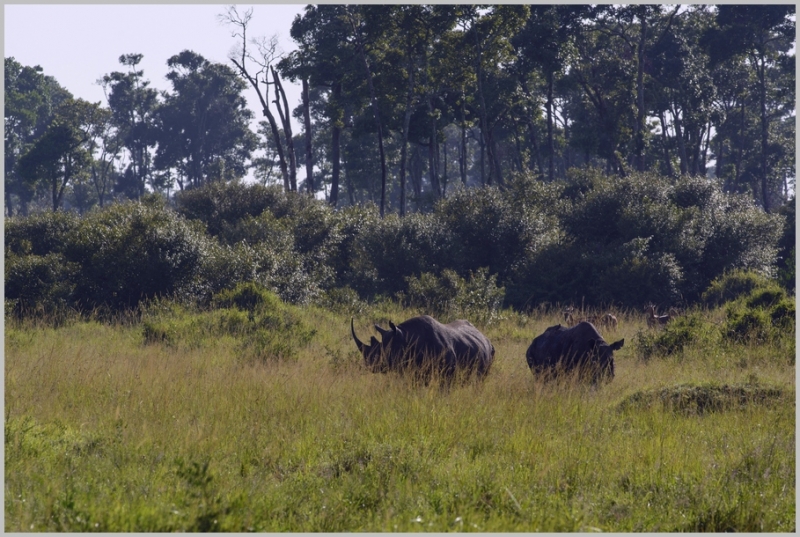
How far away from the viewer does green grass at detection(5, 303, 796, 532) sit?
5.91 meters

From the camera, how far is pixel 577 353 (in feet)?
37.3

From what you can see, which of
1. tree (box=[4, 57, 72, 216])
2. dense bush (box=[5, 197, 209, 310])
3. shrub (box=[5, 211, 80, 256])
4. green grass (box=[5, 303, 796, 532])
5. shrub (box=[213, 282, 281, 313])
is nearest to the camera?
green grass (box=[5, 303, 796, 532])

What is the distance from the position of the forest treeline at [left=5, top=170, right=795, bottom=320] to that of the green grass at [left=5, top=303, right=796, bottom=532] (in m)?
9.59

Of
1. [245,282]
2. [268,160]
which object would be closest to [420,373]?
[245,282]

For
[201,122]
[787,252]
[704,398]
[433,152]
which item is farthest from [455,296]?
[201,122]

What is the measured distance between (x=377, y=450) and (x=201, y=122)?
6455 cm

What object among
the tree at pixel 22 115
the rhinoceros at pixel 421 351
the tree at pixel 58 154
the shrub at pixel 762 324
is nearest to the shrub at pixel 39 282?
the rhinoceros at pixel 421 351

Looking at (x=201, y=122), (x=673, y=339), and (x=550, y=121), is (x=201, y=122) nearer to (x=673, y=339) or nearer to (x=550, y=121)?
(x=550, y=121)

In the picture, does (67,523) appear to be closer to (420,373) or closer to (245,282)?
(420,373)

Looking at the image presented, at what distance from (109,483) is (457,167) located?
74.0 metres

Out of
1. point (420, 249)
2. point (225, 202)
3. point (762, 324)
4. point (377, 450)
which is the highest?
point (225, 202)

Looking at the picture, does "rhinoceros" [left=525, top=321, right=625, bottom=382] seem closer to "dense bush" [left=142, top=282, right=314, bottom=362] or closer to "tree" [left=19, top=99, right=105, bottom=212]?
"dense bush" [left=142, top=282, right=314, bottom=362]

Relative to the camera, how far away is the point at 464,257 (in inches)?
1069

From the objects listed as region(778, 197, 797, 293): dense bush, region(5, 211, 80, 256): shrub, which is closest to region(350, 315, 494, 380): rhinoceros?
region(5, 211, 80, 256): shrub
